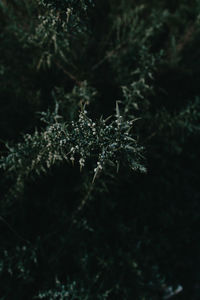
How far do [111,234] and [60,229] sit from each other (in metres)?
0.41

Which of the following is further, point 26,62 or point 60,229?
point 26,62

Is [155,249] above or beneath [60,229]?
beneath

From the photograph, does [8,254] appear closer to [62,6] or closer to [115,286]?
[115,286]

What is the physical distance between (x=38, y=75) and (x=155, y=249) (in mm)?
1434

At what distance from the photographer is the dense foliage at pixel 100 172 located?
1554 millimetres

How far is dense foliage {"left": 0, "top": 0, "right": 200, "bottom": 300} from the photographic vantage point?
5.10ft

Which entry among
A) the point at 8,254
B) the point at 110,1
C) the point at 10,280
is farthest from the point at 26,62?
the point at 10,280

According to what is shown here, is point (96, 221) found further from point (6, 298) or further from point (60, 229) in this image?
point (6, 298)

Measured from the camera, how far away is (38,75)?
1.91 m

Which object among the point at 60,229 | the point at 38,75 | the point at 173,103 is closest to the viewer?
the point at 60,229

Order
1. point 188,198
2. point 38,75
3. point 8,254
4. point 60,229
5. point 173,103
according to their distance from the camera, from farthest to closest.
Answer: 1. point 188,198
2. point 173,103
3. point 38,75
4. point 60,229
5. point 8,254

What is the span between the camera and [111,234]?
199 cm

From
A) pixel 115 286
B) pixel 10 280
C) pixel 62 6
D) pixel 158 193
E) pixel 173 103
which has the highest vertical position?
pixel 173 103

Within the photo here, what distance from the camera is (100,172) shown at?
130 cm
